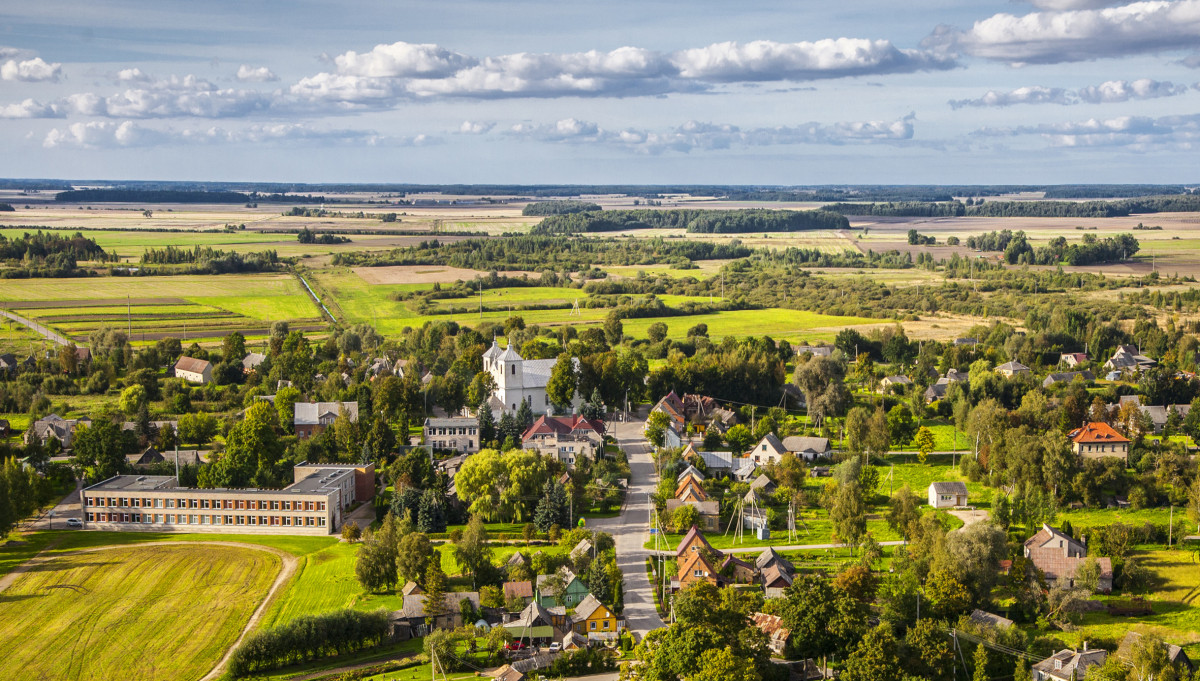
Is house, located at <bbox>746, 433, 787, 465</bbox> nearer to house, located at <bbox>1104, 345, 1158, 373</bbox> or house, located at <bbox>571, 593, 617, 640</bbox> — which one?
house, located at <bbox>571, 593, 617, 640</bbox>

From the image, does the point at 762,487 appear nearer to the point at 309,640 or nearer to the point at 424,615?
the point at 424,615

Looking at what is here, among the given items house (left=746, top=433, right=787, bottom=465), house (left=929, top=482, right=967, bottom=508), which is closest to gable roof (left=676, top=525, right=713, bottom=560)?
house (left=929, top=482, right=967, bottom=508)

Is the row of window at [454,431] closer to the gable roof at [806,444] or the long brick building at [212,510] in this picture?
the long brick building at [212,510]

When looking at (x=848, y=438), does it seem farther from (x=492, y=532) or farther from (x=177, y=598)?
(x=177, y=598)

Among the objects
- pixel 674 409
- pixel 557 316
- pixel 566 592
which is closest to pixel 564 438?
pixel 674 409

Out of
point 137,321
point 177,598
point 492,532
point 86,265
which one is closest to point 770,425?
point 492,532

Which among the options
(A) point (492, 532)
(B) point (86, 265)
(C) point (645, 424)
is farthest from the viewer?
(B) point (86, 265)
